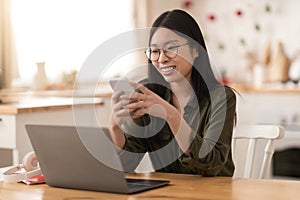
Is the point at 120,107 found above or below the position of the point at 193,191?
above

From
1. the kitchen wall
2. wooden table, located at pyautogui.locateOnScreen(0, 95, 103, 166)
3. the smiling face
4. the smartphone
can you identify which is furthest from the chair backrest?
the kitchen wall

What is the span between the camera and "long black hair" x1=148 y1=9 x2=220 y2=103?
2078mm

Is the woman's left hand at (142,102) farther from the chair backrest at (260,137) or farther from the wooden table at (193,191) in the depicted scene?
the chair backrest at (260,137)

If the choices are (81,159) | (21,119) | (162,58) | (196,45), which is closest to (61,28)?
(21,119)

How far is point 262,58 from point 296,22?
40cm

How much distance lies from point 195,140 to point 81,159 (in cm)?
39

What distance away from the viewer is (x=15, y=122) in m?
2.96

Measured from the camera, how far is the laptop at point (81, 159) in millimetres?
1536

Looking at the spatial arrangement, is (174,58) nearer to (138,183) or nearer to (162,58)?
(162,58)

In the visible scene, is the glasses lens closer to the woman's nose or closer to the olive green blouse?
the woman's nose

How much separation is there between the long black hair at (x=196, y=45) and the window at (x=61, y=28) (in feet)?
7.26

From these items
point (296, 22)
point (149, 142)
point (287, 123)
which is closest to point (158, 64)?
point (149, 142)

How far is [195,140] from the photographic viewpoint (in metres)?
1.85

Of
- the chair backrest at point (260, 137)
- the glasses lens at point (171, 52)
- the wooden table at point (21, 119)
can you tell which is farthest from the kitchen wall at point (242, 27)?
the glasses lens at point (171, 52)
